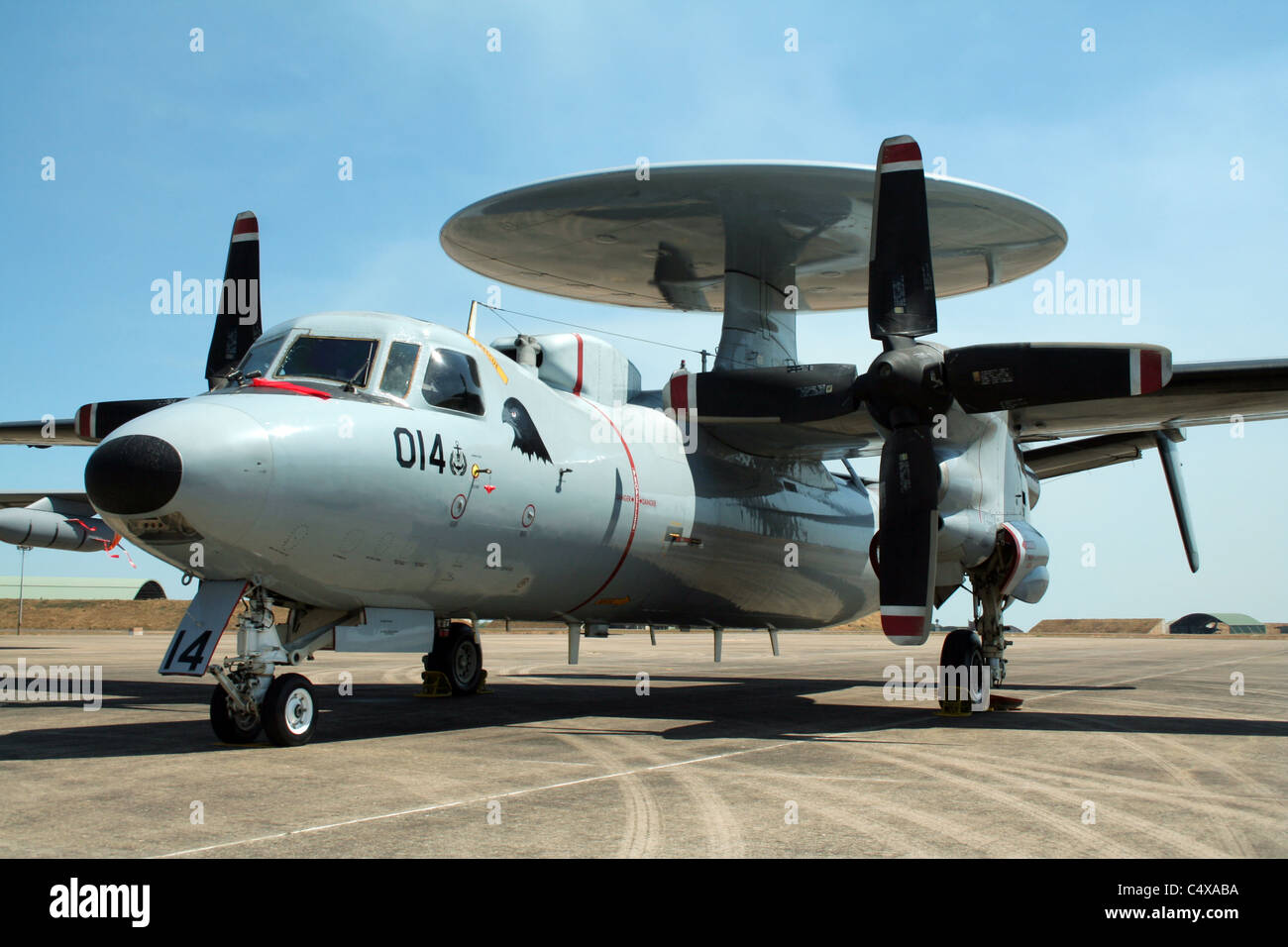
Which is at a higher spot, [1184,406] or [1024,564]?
[1184,406]

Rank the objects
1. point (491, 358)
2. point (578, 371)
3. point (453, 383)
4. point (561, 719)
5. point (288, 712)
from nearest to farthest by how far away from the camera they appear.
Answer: point (288, 712) → point (453, 383) → point (491, 358) → point (561, 719) → point (578, 371)

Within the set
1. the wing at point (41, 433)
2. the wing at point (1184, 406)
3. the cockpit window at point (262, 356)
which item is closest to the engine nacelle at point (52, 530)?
the wing at point (41, 433)

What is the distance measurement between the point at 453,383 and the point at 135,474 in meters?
3.35

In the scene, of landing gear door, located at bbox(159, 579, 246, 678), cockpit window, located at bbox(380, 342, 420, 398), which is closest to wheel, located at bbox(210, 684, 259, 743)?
landing gear door, located at bbox(159, 579, 246, 678)

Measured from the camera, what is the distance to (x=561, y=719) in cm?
1244

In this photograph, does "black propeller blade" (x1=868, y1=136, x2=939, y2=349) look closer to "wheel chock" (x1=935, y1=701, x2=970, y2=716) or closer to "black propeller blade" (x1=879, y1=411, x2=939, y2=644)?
"black propeller blade" (x1=879, y1=411, x2=939, y2=644)

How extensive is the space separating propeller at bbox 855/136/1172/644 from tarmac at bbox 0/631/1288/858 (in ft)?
6.20

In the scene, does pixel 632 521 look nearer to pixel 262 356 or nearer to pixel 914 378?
pixel 914 378

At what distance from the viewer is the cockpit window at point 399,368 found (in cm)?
1005

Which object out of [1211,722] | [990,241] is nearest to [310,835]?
[1211,722]

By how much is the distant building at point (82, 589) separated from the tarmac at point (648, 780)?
6537 centimetres

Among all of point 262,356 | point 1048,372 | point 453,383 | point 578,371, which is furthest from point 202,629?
point 1048,372

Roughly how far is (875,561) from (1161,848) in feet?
25.6

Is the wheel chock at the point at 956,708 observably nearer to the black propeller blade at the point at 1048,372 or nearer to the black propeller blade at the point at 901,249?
the black propeller blade at the point at 1048,372
